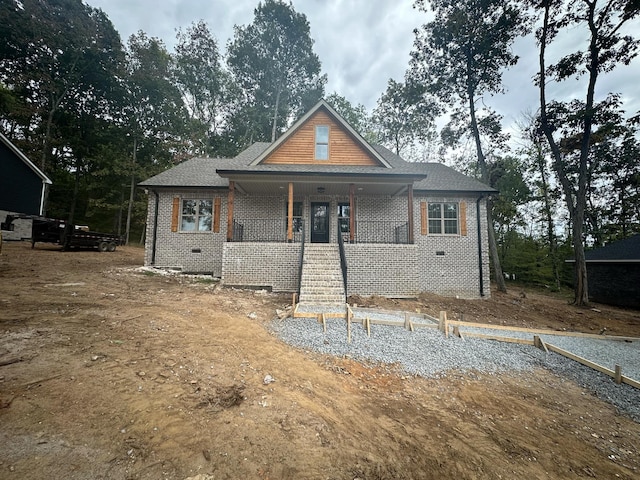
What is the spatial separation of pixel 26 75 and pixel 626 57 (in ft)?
118

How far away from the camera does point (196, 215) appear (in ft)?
37.6

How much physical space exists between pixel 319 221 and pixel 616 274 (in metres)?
15.6

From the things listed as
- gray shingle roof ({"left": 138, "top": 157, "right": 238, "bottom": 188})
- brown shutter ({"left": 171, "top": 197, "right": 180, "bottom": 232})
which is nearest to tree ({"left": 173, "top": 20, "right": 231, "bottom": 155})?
gray shingle roof ({"left": 138, "top": 157, "right": 238, "bottom": 188})

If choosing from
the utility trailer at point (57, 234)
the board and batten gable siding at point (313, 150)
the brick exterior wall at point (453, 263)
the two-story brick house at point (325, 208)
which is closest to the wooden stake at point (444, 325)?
the two-story brick house at point (325, 208)

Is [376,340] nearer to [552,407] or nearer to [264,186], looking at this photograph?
[552,407]

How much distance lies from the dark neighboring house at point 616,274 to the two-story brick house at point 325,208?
8.19m

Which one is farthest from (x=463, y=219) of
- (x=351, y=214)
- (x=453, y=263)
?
(x=351, y=214)

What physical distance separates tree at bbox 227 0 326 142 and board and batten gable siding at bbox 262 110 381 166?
15.9 meters

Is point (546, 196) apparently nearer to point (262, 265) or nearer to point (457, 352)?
point (457, 352)

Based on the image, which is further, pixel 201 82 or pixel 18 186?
pixel 201 82

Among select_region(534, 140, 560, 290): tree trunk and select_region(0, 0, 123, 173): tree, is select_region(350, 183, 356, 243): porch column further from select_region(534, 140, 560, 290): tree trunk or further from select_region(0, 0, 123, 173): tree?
select_region(0, 0, 123, 173): tree

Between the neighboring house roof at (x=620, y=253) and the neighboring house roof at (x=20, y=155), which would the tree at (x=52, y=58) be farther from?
the neighboring house roof at (x=620, y=253)

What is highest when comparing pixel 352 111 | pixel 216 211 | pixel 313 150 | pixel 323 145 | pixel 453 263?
pixel 352 111

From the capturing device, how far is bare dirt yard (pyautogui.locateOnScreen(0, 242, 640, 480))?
202 cm
